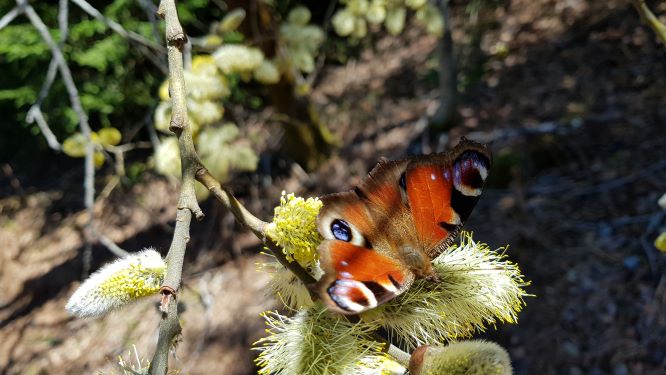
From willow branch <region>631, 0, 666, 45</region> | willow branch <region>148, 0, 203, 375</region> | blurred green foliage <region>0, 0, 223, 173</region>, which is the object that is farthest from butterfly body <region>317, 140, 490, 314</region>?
blurred green foliage <region>0, 0, 223, 173</region>

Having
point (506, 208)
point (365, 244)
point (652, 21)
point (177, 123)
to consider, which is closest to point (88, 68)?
point (506, 208)

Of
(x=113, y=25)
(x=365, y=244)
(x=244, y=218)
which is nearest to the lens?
(x=244, y=218)

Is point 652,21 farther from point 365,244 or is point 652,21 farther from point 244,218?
point 244,218

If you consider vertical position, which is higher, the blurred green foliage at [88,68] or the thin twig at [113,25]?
the blurred green foliage at [88,68]

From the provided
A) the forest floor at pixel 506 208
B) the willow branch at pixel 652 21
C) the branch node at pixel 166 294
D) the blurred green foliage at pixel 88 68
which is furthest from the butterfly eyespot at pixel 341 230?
the blurred green foliage at pixel 88 68

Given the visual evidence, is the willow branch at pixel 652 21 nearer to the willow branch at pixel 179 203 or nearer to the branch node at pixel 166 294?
the willow branch at pixel 179 203

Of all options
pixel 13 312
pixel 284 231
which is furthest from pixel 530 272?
pixel 13 312
